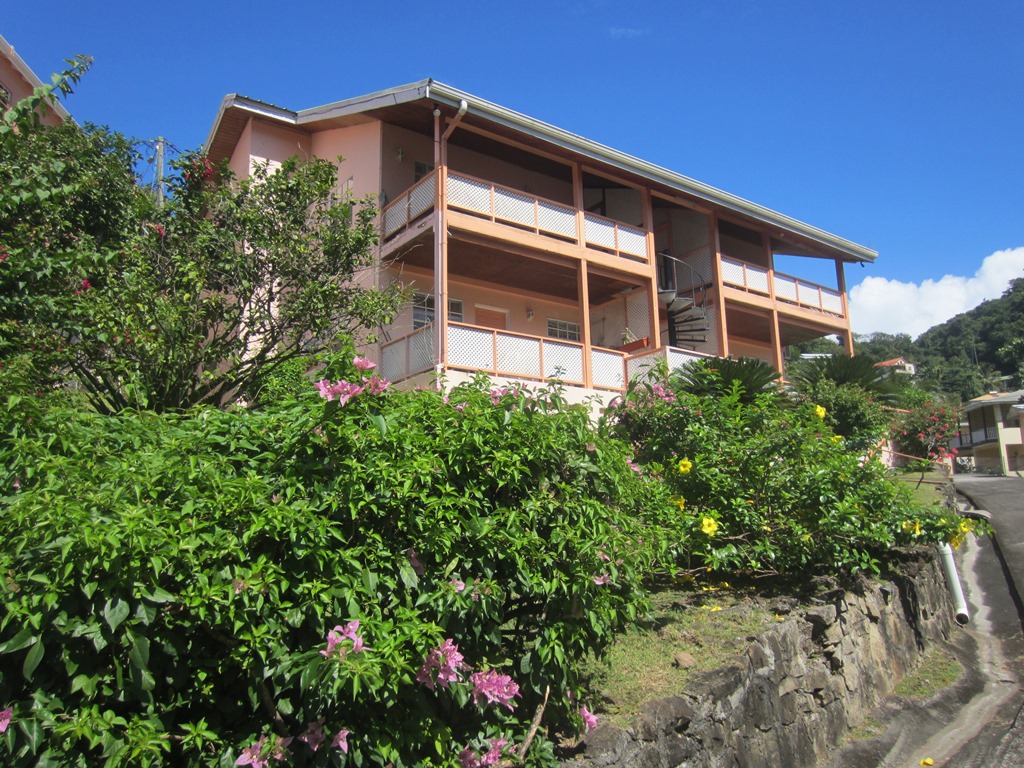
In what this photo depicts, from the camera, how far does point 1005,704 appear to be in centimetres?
840

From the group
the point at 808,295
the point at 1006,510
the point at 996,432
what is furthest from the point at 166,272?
the point at 996,432

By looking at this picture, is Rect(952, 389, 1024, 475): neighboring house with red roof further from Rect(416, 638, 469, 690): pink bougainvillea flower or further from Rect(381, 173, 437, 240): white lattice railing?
Rect(416, 638, 469, 690): pink bougainvillea flower

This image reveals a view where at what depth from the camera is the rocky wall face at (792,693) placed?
4.99 metres

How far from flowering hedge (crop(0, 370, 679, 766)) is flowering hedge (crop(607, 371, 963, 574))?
3138mm

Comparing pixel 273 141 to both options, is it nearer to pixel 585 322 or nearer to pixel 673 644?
pixel 585 322

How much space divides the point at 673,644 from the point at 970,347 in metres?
88.4

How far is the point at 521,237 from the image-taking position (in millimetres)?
15047

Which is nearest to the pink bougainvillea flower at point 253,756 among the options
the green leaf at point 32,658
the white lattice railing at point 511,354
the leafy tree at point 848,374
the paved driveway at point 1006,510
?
the green leaf at point 32,658

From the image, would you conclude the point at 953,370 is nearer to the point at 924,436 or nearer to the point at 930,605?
the point at 924,436

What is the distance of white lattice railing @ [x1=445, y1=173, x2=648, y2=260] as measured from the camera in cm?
1452

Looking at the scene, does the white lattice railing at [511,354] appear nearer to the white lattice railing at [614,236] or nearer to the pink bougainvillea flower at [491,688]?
the white lattice railing at [614,236]

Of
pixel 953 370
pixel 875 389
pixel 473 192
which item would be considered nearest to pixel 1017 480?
pixel 875 389

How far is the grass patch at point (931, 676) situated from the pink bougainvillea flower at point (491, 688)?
6.46 meters

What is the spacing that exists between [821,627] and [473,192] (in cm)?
1012
